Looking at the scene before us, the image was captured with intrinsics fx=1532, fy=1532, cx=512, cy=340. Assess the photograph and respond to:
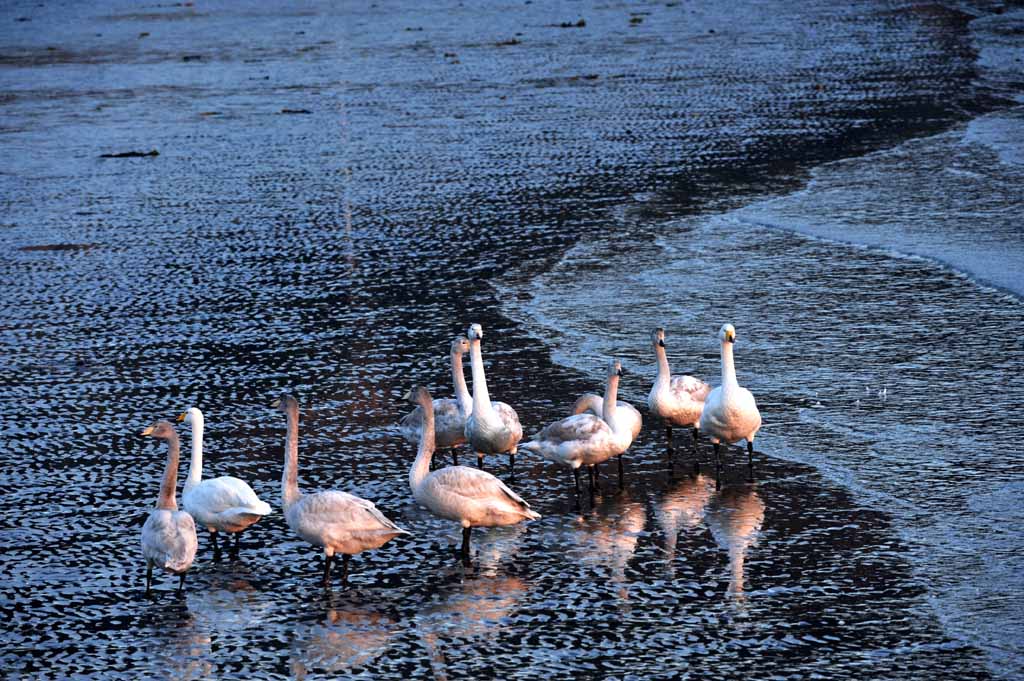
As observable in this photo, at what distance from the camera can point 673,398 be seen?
1084cm

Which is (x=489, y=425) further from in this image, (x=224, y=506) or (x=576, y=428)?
(x=224, y=506)

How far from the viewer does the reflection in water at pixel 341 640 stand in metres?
7.81

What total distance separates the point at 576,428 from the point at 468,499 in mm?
1242

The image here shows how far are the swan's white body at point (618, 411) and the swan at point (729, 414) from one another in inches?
17.9

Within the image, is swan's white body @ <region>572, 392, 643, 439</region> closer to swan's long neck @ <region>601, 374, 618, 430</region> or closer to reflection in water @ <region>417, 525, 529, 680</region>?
swan's long neck @ <region>601, 374, 618, 430</region>

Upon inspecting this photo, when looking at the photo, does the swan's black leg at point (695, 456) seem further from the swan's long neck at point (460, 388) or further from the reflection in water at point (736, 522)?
the swan's long neck at point (460, 388)

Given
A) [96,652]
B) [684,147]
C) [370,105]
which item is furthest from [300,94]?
[96,652]

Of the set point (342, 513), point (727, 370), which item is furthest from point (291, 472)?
point (727, 370)

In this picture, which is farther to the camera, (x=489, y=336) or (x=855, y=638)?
(x=489, y=336)

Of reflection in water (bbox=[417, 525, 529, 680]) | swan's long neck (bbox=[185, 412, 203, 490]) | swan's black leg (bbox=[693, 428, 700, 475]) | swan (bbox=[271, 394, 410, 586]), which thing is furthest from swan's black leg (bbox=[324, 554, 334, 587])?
swan's black leg (bbox=[693, 428, 700, 475])

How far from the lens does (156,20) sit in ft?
166

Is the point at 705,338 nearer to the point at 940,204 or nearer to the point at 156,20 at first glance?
the point at 940,204

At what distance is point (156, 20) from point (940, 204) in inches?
1474

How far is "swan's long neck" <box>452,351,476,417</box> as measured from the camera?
1090 cm
